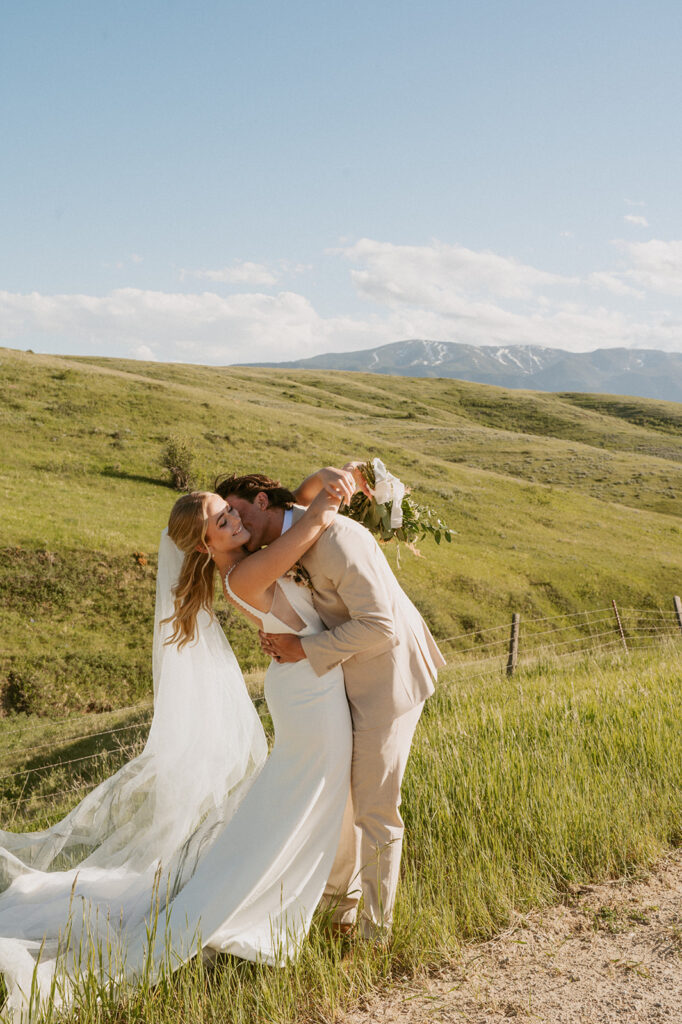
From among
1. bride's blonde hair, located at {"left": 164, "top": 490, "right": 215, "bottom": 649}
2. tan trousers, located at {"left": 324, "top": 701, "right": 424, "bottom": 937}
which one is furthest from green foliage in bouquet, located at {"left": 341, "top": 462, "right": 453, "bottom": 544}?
tan trousers, located at {"left": 324, "top": 701, "right": 424, "bottom": 937}

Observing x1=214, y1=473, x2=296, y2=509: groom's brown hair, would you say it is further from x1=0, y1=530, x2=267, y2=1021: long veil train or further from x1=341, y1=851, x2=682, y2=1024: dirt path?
x1=341, y1=851, x2=682, y2=1024: dirt path

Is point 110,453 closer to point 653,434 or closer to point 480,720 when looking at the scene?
point 480,720

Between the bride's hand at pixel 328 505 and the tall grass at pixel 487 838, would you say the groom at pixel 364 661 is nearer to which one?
the bride's hand at pixel 328 505

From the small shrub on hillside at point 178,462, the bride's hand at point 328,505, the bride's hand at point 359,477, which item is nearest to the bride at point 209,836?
the bride's hand at point 328,505

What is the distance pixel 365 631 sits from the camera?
133 inches

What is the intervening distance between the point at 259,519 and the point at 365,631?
82 cm

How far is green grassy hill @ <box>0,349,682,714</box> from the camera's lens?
19.5m

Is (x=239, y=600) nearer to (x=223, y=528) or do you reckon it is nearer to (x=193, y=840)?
(x=223, y=528)

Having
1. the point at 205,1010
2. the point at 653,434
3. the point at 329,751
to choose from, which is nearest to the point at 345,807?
the point at 329,751

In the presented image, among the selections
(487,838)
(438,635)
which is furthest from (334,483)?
(438,635)

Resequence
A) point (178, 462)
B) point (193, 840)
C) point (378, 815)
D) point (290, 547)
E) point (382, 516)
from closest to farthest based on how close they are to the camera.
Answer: point (290, 547) → point (378, 815) → point (382, 516) → point (193, 840) → point (178, 462)

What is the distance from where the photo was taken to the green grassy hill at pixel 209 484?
19.5 meters

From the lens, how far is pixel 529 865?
4.19 meters

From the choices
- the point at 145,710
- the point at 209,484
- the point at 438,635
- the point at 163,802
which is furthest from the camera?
the point at 209,484
